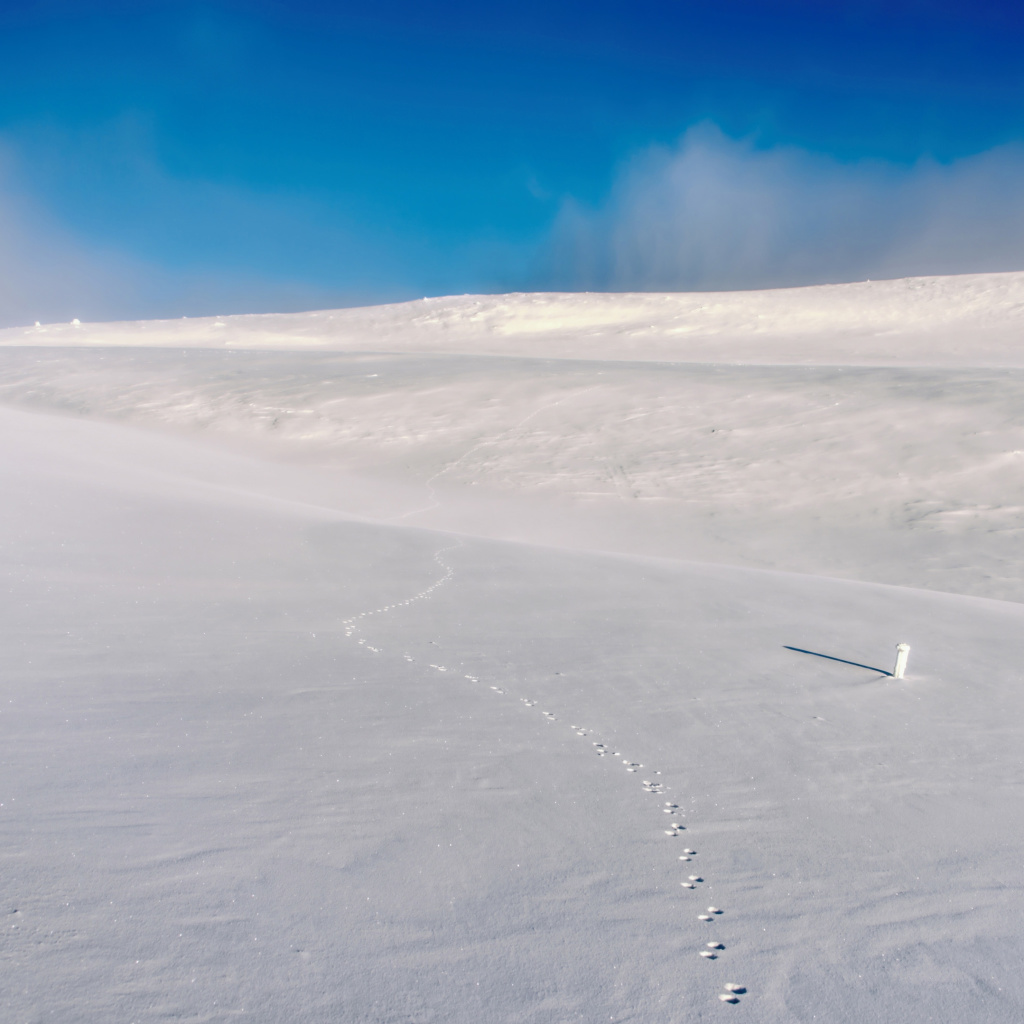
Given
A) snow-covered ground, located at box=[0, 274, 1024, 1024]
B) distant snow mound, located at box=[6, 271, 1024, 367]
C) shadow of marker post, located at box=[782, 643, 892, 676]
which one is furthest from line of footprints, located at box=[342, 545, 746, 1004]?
distant snow mound, located at box=[6, 271, 1024, 367]

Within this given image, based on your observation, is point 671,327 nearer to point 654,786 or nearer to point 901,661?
point 901,661

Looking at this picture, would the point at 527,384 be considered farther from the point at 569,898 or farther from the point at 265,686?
the point at 569,898

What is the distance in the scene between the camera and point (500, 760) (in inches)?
141

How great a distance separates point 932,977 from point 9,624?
5.01 metres

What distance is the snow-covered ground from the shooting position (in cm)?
222

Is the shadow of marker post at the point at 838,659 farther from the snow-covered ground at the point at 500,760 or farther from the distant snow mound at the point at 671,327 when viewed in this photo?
the distant snow mound at the point at 671,327

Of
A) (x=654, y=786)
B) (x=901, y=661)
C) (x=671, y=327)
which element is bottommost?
(x=654, y=786)

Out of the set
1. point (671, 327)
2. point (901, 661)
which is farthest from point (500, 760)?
point (671, 327)

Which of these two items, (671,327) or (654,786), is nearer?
(654,786)

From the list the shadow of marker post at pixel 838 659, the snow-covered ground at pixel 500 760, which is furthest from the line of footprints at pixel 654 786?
the shadow of marker post at pixel 838 659

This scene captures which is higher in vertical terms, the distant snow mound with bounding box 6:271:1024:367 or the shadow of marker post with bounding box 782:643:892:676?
the distant snow mound with bounding box 6:271:1024:367

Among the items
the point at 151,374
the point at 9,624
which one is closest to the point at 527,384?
the point at 151,374

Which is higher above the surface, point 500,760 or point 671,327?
point 671,327

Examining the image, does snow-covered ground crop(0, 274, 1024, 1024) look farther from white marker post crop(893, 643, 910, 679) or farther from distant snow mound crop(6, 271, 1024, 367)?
distant snow mound crop(6, 271, 1024, 367)
